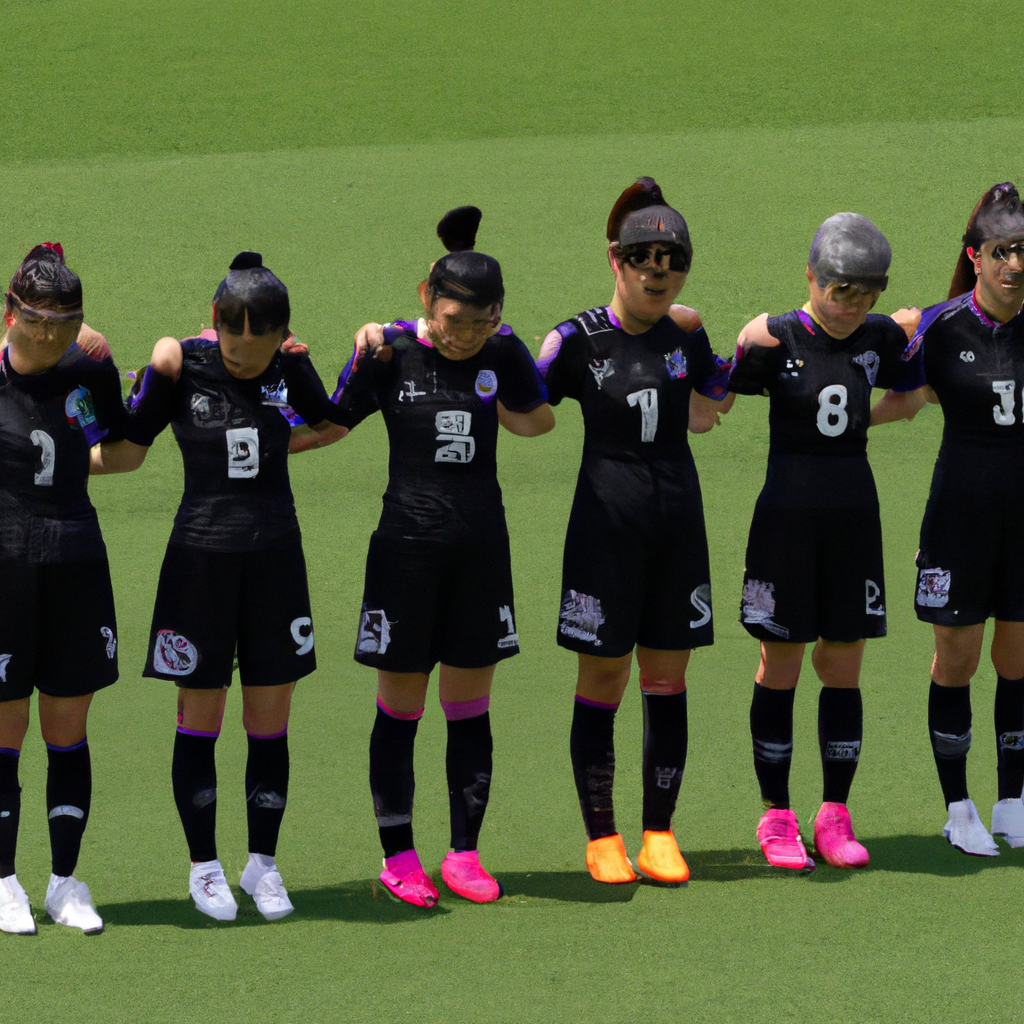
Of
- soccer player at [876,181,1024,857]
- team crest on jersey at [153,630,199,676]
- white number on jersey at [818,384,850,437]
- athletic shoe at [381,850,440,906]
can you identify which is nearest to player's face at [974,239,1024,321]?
soccer player at [876,181,1024,857]

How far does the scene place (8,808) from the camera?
13.0 ft

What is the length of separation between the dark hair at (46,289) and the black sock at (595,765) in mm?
1763

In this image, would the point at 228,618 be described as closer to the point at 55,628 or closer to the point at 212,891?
the point at 55,628

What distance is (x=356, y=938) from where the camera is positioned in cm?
386

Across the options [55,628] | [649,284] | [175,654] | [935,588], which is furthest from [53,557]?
[935,588]

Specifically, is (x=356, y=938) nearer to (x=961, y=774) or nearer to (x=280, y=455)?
(x=280, y=455)

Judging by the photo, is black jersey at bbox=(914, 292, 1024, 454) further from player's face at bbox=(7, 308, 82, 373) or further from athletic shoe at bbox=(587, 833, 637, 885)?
player's face at bbox=(7, 308, 82, 373)

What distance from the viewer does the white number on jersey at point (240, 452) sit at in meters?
3.92

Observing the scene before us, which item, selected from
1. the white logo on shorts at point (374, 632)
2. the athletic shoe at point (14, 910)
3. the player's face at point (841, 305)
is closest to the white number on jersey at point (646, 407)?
the player's face at point (841, 305)

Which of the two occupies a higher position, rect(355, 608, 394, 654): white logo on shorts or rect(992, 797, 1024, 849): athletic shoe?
rect(355, 608, 394, 654): white logo on shorts

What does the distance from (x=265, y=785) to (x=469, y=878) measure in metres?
0.62

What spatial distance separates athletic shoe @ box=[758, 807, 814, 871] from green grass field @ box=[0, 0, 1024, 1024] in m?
0.15

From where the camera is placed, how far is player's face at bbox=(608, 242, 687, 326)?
4125 millimetres

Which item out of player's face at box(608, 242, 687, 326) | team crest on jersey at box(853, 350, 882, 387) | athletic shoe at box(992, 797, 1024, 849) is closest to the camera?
player's face at box(608, 242, 687, 326)
